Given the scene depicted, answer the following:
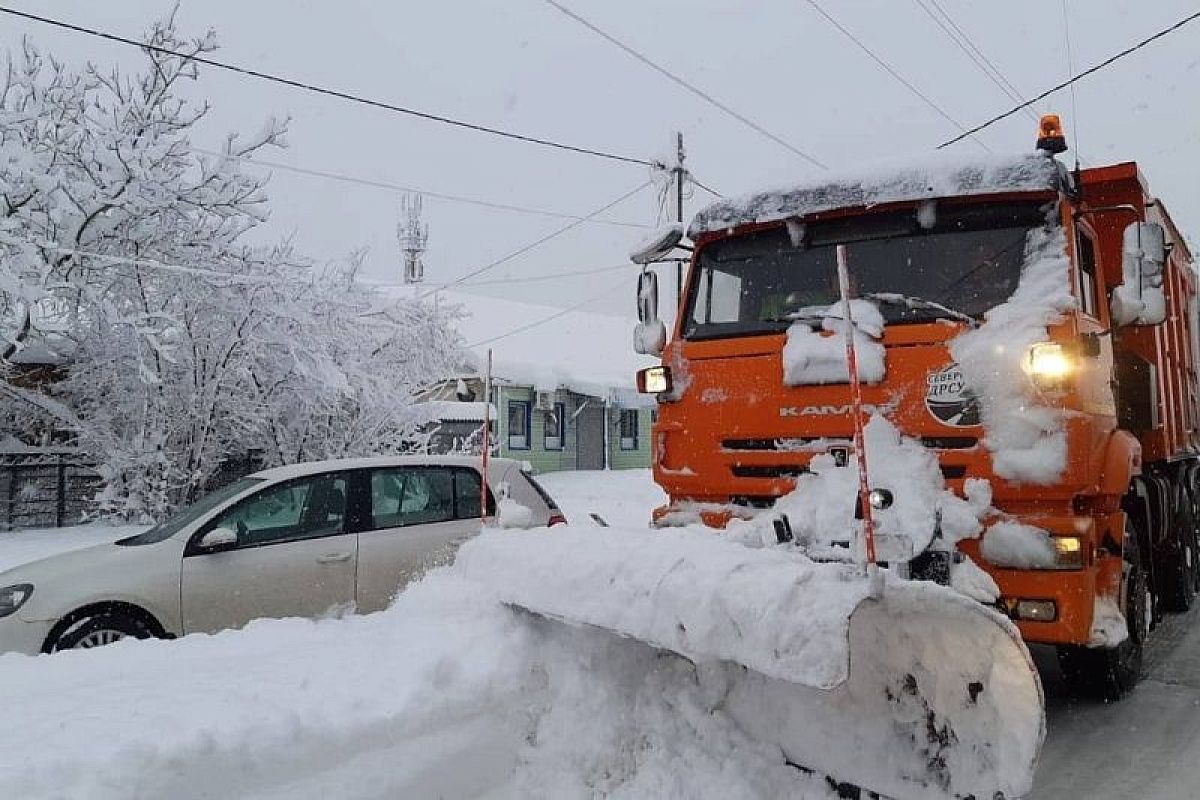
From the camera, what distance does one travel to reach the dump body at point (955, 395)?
4.16 m

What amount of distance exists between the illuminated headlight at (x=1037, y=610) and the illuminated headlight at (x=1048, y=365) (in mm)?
976

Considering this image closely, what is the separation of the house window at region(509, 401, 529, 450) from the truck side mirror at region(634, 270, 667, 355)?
Result: 22.6 meters

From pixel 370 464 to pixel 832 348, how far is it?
12.0ft

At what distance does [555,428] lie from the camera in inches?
1185

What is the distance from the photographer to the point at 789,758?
3.54 m

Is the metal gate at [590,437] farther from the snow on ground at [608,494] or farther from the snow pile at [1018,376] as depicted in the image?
the snow pile at [1018,376]

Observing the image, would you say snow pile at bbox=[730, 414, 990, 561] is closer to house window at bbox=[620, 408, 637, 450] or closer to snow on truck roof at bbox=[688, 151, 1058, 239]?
snow on truck roof at bbox=[688, 151, 1058, 239]

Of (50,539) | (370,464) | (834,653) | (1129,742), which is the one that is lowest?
(1129,742)

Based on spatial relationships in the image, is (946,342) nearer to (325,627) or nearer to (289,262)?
(325,627)

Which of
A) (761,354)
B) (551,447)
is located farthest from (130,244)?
(551,447)

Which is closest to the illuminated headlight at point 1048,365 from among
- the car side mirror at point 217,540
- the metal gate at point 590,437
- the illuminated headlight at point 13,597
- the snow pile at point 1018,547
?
the snow pile at point 1018,547

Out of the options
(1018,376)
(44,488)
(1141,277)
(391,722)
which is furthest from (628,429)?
(391,722)

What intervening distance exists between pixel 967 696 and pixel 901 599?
18.1 inches

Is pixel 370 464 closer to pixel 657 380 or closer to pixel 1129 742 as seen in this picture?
pixel 657 380
